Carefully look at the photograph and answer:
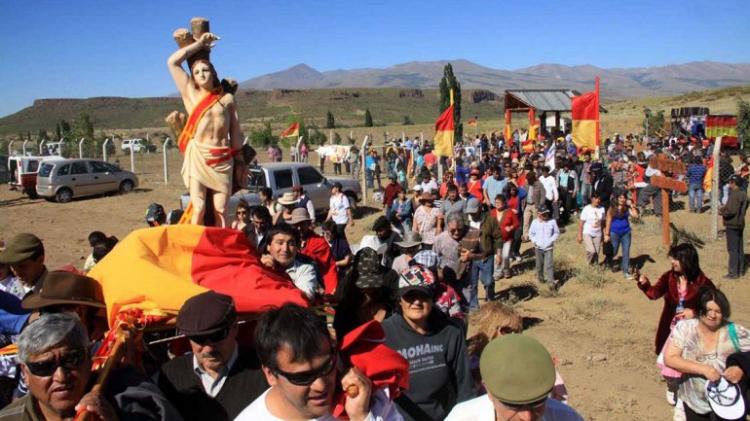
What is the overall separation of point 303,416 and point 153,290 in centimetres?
148

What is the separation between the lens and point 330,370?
2404 millimetres

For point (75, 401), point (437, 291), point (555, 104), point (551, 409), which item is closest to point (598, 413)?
point (437, 291)

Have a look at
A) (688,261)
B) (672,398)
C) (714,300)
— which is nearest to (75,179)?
(672,398)

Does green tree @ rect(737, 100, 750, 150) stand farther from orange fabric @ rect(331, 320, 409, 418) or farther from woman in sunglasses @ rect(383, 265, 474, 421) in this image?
orange fabric @ rect(331, 320, 409, 418)

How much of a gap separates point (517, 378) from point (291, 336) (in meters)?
0.87

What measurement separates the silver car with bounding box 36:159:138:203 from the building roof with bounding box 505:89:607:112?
57.2 ft

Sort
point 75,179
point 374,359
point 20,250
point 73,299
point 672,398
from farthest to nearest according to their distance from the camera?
point 75,179
point 672,398
point 20,250
point 73,299
point 374,359

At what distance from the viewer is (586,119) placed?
46.8ft

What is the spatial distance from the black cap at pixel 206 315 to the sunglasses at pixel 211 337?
0.08ft

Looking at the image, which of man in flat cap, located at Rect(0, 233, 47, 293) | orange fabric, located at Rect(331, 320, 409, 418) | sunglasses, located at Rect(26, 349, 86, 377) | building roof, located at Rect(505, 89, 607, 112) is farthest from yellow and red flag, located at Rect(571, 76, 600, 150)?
building roof, located at Rect(505, 89, 607, 112)

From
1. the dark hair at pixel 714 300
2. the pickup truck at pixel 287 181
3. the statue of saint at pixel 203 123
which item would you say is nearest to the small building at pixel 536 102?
the pickup truck at pixel 287 181

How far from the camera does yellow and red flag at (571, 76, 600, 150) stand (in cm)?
1409

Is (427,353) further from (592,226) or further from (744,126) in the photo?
(744,126)

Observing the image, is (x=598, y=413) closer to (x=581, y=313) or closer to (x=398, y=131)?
(x=581, y=313)
